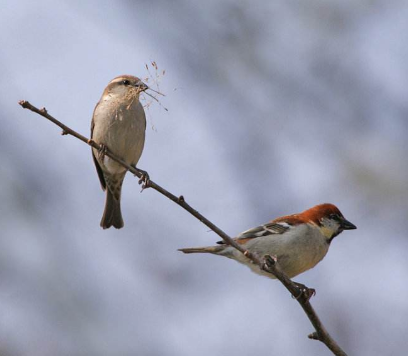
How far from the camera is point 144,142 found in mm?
6254

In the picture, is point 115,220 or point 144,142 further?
point 115,220

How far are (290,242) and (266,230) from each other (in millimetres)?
273

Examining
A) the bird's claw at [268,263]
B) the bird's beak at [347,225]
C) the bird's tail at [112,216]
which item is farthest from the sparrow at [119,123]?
the bird's claw at [268,263]

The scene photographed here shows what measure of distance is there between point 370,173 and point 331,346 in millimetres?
3612

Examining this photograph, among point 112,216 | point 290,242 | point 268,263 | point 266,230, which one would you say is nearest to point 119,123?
point 112,216

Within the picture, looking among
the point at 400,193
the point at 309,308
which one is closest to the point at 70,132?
the point at 309,308

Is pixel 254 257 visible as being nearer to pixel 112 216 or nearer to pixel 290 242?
pixel 290 242

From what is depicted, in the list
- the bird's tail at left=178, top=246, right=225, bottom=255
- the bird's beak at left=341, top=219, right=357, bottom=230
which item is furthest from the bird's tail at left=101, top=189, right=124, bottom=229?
the bird's beak at left=341, top=219, right=357, bottom=230

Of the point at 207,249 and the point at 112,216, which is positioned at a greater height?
the point at 112,216

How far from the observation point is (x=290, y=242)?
548 centimetres

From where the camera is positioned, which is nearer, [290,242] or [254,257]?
[254,257]

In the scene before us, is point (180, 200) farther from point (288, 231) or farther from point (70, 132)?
point (288, 231)

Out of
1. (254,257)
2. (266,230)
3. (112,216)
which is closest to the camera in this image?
(254,257)

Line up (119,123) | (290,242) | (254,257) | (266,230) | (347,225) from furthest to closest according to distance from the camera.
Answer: (347,225) < (119,123) < (266,230) < (290,242) < (254,257)
